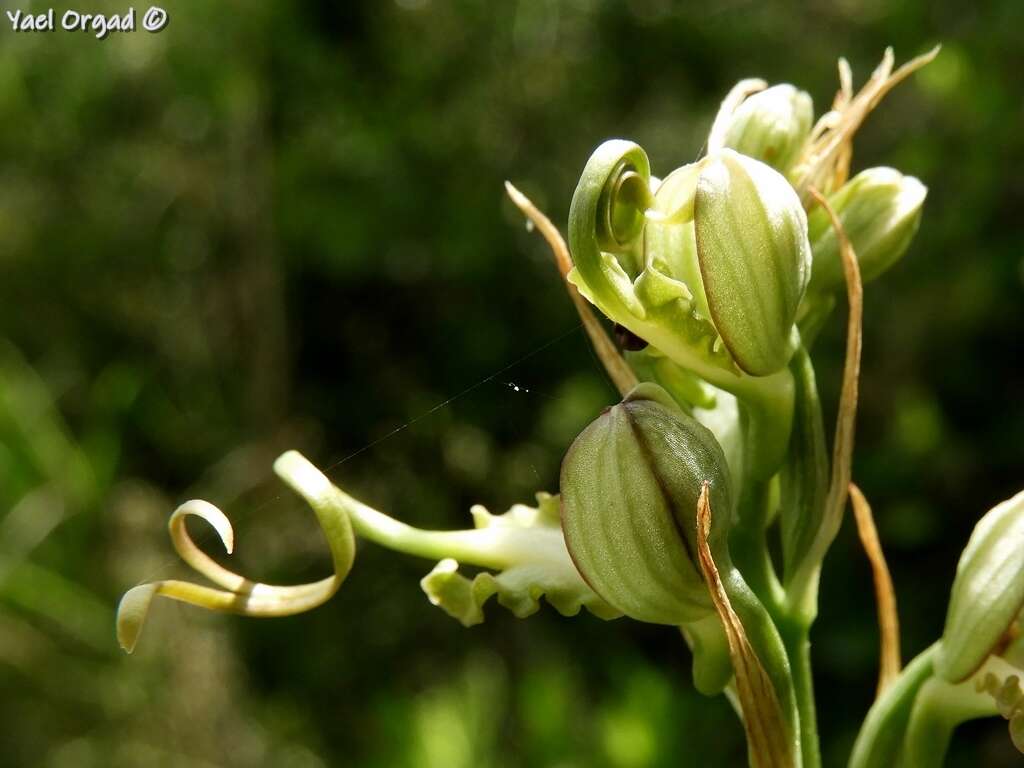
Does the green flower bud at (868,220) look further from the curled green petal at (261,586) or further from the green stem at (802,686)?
the curled green petal at (261,586)

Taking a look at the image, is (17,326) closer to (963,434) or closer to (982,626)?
Result: (963,434)

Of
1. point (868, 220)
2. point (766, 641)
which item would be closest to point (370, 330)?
point (868, 220)

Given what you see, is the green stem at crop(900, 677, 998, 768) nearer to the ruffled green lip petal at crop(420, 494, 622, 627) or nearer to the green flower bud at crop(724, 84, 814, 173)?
the ruffled green lip petal at crop(420, 494, 622, 627)

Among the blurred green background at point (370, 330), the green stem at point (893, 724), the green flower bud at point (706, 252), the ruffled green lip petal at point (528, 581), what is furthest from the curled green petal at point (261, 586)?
the blurred green background at point (370, 330)

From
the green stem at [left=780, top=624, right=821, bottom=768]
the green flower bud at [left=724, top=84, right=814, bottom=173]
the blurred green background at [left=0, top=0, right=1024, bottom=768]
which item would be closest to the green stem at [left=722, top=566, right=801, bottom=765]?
the green stem at [left=780, top=624, right=821, bottom=768]

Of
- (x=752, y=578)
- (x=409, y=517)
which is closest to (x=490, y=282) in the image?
(x=409, y=517)

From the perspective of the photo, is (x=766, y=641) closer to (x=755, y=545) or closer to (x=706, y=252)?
(x=755, y=545)
